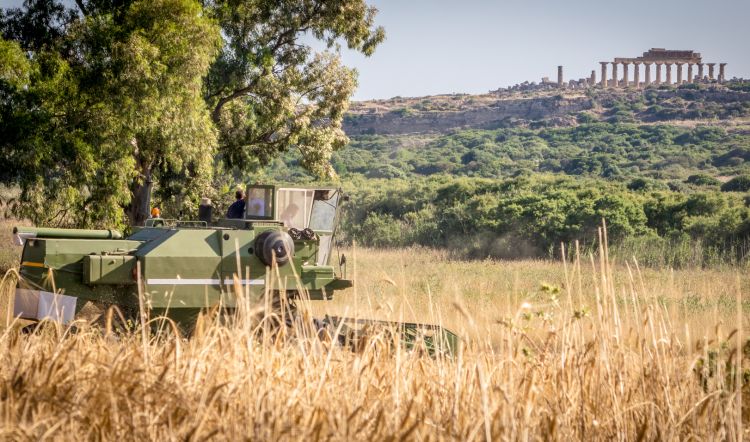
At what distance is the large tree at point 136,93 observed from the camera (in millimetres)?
16359

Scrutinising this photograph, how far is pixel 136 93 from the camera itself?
16703 mm

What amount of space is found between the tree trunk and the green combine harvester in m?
9.16

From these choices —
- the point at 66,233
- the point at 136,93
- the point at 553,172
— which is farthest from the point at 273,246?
the point at 553,172

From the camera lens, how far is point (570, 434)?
4.54m

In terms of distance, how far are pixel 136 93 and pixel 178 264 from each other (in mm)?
7604

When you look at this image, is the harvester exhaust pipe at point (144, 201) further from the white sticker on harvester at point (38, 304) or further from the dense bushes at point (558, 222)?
the dense bushes at point (558, 222)

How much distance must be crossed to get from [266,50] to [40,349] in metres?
16.8

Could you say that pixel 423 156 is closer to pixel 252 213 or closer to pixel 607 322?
pixel 252 213

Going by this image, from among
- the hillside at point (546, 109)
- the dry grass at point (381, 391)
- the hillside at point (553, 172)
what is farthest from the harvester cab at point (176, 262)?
the hillside at point (546, 109)

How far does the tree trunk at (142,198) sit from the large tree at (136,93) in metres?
0.04

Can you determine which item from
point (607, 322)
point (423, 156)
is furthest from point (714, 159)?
point (607, 322)

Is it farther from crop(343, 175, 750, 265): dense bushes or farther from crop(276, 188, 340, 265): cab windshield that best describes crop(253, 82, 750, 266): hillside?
crop(276, 188, 340, 265): cab windshield

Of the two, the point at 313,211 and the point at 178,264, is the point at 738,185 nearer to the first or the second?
the point at 313,211

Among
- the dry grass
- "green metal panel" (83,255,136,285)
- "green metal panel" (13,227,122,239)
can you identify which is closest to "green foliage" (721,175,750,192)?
"green metal panel" (13,227,122,239)
